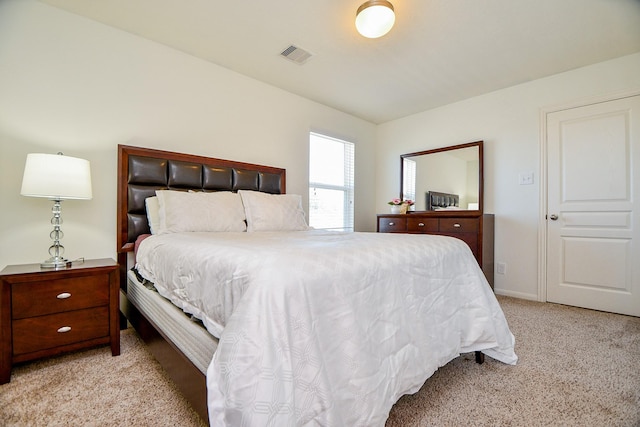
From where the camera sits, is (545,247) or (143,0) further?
(545,247)

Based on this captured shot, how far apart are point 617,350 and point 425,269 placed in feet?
5.49

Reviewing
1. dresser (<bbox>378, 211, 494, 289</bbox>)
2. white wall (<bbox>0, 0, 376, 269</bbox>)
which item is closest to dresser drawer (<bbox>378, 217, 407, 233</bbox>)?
dresser (<bbox>378, 211, 494, 289</bbox>)

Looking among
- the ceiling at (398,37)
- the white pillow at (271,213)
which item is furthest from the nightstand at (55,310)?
the ceiling at (398,37)

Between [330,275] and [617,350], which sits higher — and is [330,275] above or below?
above

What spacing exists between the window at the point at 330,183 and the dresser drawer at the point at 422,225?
3.03 feet

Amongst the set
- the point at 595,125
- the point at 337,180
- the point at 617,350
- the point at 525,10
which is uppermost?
the point at 525,10

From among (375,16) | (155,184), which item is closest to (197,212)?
(155,184)

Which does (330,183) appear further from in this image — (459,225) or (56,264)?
(56,264)

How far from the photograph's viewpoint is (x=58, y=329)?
162 centimetres

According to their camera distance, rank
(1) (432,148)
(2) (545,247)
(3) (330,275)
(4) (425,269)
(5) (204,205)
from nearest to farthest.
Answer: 1. (3) (330,275)
2. (4) (425,269)
3. (5) (204,205)
4. (2) (545,247)
5. (1) (432,148)

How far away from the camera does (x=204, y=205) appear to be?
7.34 feet

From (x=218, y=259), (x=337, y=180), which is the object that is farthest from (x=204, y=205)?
(x=337, y=180)

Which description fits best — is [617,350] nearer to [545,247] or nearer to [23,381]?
[545,247]

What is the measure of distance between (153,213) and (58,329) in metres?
0.92
